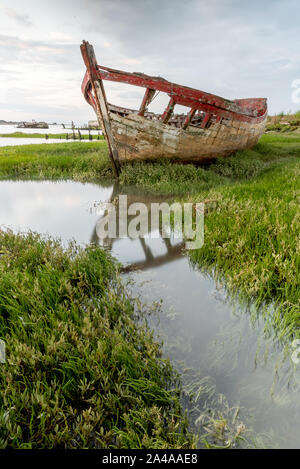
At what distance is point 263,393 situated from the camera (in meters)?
2.15

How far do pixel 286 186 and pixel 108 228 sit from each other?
5.17m

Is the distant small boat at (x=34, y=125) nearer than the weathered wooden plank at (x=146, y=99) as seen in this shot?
No

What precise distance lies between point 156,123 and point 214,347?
29.7 feet

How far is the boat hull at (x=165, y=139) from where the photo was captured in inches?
397

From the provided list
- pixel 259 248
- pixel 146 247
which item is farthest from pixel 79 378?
pixel 146 247

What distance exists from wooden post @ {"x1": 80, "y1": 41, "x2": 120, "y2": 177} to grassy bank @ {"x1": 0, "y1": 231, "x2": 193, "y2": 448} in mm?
8156

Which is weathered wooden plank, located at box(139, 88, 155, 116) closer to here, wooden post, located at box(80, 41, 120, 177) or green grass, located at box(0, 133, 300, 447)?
wooden post, located at box(80, 41, 120, 177)

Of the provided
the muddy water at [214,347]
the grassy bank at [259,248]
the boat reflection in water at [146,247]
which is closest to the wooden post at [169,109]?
the grassy bank at [259,248]

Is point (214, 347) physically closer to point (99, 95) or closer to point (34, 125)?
point (99, 95)

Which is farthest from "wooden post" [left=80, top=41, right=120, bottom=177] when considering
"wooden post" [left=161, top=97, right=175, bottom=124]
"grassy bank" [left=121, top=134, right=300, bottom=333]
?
"grassy bank" [left=121, top=134, right=300, bottom=333]

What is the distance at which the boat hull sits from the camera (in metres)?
10.1

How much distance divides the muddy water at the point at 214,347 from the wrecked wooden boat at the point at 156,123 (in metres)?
6.07

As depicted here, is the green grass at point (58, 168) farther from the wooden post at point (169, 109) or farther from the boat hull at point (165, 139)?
the wooden post at point (169, 109)

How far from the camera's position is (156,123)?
10.1 m
